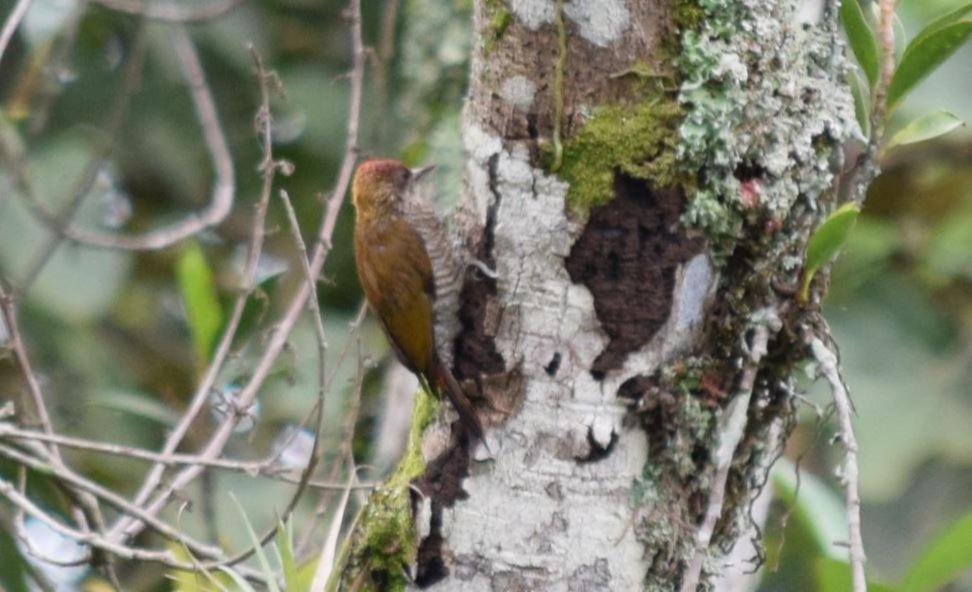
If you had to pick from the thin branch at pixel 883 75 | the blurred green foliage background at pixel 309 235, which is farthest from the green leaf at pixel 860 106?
the blurred green foliage background at pixel 309 235

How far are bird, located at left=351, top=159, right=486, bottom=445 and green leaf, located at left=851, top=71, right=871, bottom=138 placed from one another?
0.62m

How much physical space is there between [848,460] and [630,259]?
1.27ft

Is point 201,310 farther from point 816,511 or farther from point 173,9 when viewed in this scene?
point 173,9

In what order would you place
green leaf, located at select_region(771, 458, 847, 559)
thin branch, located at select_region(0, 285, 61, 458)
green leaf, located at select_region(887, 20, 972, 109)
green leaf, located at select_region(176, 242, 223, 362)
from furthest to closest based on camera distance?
green leaf, located at select_region(176, 242, 223, 362), green leaf, located at select_region(771, 458, 847, 559), thin branch, located at select_region(0, 285, 61, 458), green leaf, located at select_region(887, 20, 972, 109)

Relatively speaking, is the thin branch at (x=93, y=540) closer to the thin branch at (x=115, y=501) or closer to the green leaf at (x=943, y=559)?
the thin branch at (x=115, y=501)

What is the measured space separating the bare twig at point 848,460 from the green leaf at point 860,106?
1.02 feet

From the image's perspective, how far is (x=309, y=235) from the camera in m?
4.79

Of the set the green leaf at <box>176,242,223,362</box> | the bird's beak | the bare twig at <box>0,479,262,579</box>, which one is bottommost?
the green leaf at <box>176,242,223,362</box>

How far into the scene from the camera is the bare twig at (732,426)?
1885 millimetres

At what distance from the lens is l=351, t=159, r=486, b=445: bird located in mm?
2037

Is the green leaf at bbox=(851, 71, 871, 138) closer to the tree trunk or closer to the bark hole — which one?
the tree trunk

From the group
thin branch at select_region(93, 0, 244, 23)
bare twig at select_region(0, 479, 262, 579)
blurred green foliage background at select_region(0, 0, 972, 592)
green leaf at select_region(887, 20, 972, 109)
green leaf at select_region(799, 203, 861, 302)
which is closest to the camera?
green leaf at select_region(799, 203, 861, 302)

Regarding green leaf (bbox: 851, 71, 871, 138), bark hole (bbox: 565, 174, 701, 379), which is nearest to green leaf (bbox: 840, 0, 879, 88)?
green leaf (bbox: 851, 71, 871, 138)

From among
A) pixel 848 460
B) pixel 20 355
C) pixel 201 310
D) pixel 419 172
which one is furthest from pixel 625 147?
pixel 201 310
